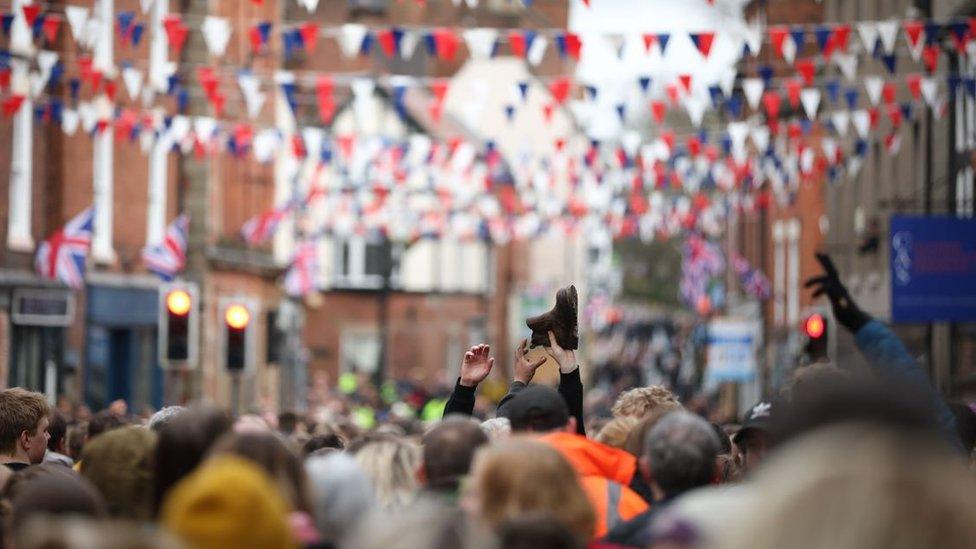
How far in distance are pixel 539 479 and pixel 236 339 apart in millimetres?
16895

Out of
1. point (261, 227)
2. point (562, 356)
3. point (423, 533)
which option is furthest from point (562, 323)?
point (261, 227)

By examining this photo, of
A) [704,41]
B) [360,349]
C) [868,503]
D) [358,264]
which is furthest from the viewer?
[358,264]

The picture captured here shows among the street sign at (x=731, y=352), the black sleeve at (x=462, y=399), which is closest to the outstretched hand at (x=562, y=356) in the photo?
the black sleeve at (x=462, y=399)

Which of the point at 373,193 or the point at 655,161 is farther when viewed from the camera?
the point at 373,193

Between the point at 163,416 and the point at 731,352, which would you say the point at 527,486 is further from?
the point at 731,352

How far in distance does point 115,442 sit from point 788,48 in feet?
45.9

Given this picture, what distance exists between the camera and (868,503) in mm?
4652

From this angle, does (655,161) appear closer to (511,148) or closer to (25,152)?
(25,152)

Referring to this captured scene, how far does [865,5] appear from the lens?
34.6 meters

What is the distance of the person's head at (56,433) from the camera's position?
11767 mm

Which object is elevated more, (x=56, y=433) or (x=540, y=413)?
(x=540, y=413)

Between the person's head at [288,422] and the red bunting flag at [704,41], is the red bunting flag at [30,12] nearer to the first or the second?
the person's head at [288,422]

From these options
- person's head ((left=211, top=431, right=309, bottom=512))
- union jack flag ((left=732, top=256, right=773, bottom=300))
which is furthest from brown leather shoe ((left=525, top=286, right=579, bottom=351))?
union jack flag ((left=732, top=256, right=773, bottom=300))

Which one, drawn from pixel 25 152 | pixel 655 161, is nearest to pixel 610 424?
pixel 25 152
